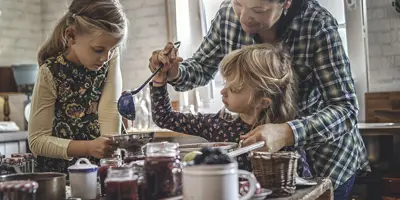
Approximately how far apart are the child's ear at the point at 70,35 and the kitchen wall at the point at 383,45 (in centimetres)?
248

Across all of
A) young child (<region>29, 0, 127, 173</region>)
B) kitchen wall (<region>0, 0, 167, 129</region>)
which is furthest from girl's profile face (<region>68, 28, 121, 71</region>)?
kitchen wall (<region>0, 0, 167, 129</region>)

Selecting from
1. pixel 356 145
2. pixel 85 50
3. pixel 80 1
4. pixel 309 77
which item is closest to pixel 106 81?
pixel 85 50

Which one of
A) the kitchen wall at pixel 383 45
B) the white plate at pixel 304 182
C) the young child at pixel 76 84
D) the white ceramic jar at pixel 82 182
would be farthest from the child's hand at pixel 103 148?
the kitchen wall at pixel 383 45

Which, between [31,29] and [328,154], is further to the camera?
[31,29]

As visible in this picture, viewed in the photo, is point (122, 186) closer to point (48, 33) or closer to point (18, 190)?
point (18, 190)

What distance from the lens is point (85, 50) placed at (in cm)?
190

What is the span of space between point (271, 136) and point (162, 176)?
378mm

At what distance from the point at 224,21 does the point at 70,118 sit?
0.71m

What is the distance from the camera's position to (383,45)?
3.65m

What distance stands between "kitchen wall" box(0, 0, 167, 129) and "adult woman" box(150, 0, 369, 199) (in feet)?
8.71

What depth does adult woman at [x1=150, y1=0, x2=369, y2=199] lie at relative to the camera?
63.9 inches

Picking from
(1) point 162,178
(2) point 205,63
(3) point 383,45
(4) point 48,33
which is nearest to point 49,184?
(1) point 162,178

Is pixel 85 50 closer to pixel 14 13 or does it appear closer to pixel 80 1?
pixel 80 1

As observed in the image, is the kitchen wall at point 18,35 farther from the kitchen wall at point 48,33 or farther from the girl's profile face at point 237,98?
the girl's profile face at point 237,98
